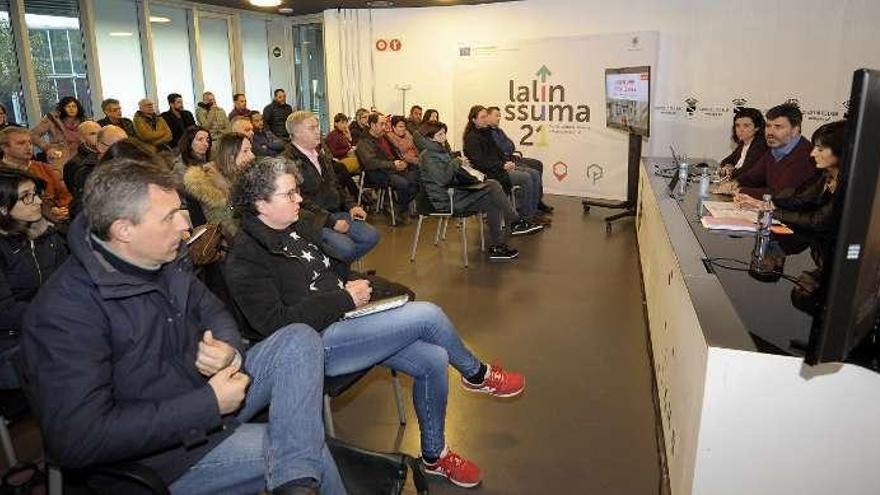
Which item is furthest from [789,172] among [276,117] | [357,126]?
[276,117]

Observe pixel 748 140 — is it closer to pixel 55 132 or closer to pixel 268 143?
pixel 268 143

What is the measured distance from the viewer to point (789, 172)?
347 centimetres

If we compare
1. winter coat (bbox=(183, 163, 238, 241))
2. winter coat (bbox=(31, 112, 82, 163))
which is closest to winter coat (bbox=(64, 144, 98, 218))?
winter coat (bbox=(183, 163, 238, 241))

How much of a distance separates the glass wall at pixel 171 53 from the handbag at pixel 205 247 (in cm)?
761

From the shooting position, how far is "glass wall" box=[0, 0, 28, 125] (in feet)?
22.8

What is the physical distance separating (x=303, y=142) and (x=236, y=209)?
190cm

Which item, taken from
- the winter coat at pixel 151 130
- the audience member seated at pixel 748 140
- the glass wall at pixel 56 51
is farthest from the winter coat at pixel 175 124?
the audience member seated at pixel 748 140

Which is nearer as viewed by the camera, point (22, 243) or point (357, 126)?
point (22, 243)

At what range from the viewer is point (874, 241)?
1072 mm

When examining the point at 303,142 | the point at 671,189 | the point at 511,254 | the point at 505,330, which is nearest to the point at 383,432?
the point at 505,330

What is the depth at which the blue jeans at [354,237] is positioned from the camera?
3.84 m

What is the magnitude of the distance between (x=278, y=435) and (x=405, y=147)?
5695 mm

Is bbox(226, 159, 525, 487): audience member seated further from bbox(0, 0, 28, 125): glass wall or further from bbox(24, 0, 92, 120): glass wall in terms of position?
bbox(24, 0, 92, 120): glass wall

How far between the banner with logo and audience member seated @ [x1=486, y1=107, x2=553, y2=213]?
1.00 m
